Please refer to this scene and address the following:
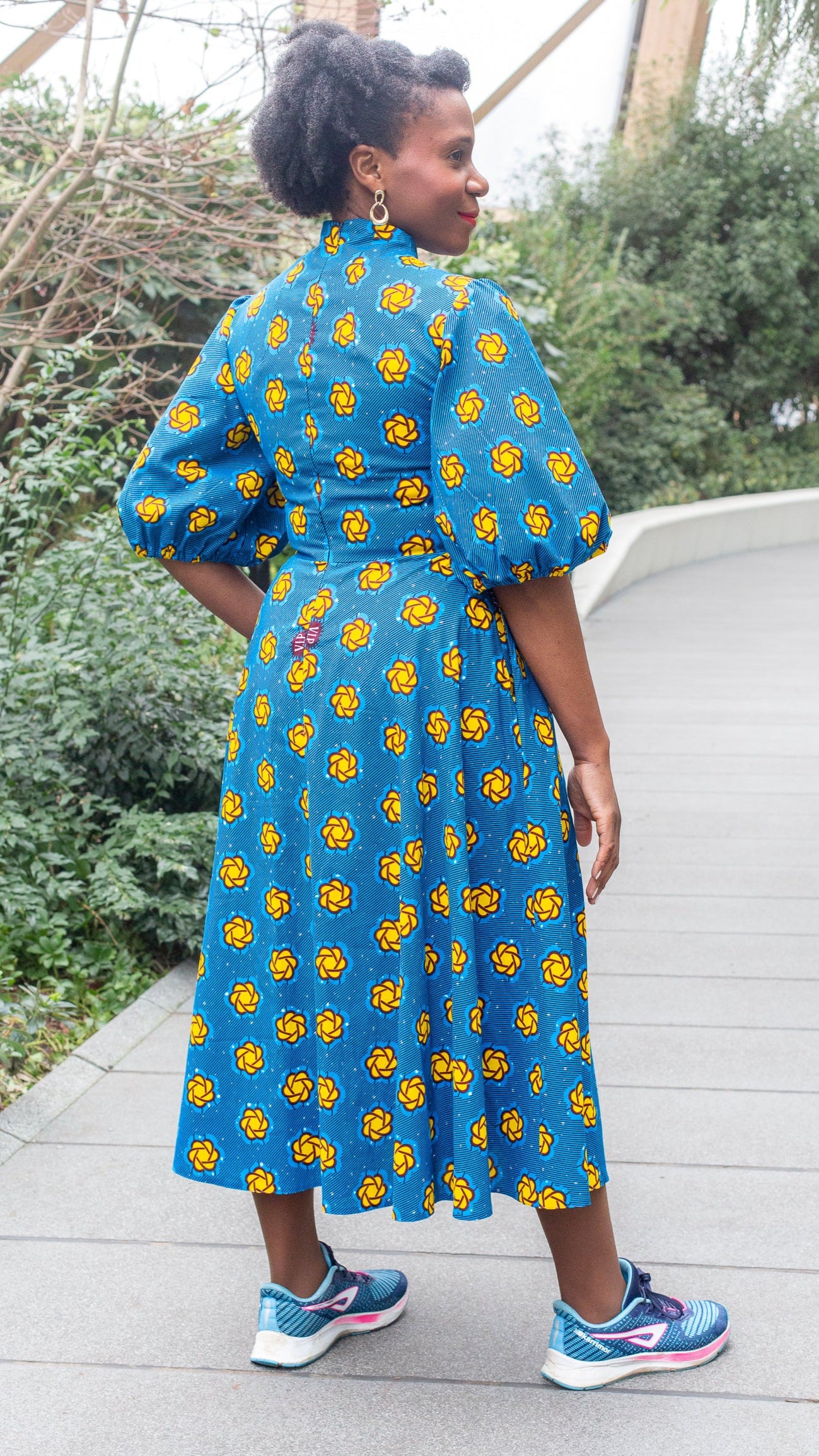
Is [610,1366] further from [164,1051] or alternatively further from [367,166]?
[367,166]

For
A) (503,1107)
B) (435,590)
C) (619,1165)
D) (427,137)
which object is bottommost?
(619,1165)

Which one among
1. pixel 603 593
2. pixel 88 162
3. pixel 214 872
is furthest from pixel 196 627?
pixel 603 593

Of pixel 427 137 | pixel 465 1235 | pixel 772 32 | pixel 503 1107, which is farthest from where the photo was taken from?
pixel 772 32

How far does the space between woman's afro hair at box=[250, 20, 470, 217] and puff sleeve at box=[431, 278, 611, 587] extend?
0.22 m

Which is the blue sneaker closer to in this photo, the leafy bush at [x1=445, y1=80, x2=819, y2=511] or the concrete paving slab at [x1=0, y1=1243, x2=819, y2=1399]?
the concrete paving slab at [x1=0, y1=1243, x2=819, y2=1399]

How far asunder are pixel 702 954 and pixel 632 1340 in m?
1.70

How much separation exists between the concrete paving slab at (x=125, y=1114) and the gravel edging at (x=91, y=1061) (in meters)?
0.02

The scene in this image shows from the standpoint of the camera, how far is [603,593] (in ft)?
30.6

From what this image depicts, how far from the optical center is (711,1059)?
292 cm

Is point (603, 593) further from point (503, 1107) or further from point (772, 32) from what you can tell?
point (503, 1107)

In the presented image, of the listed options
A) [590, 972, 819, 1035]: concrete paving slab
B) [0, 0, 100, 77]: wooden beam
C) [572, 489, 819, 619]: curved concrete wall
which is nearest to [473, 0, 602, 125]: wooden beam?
[572, 489, 819, 619]: curved concrete wall

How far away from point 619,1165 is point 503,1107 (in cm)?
81

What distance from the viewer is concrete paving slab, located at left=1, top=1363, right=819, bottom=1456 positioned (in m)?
1.76

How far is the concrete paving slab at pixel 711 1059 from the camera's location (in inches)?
111
